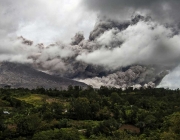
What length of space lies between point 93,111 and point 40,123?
25.2m

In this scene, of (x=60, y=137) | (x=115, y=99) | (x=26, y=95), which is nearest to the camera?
(x=60, y=137)

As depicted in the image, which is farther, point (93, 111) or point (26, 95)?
point (26, 95)

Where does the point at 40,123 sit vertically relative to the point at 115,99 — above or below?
below

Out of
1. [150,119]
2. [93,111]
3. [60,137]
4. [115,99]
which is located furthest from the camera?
[115,99]

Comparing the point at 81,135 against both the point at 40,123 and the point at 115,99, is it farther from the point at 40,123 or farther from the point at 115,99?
the point at 115,99

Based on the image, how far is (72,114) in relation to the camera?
86250 mm

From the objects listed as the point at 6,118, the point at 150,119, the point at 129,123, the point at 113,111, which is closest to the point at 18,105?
the point at 6,118

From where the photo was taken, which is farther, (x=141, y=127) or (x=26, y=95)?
(x=26, y=95)

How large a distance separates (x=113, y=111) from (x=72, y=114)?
14.0 m

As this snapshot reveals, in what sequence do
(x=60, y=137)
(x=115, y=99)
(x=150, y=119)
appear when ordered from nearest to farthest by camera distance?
1. (x=60, y=137)
2. (x=150, y=119)
3. (x=115, y=99)

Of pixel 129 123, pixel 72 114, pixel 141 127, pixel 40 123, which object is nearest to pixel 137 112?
pixel 129 123

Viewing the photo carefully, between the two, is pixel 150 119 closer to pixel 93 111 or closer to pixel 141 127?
pixel 141 127

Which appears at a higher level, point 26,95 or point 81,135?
point 26,95

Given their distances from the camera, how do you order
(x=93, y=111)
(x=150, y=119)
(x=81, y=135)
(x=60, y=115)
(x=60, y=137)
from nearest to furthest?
(x=60, y=137) < (x=81, y=135) < (x=150, y=119) < (x=60, y=115) < (x=93, y=111)
